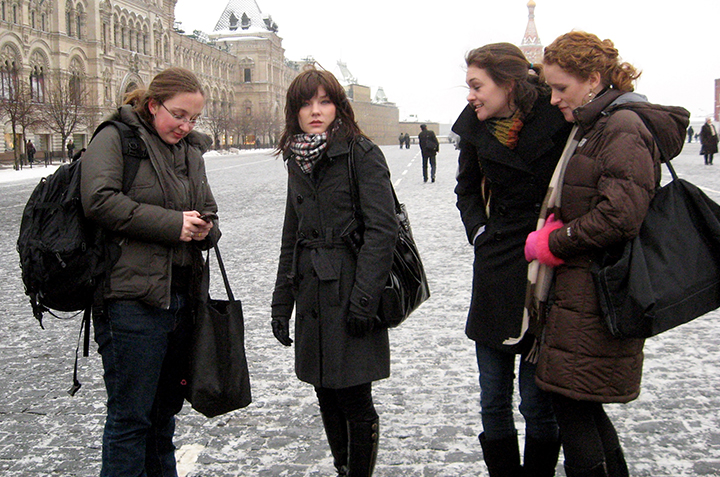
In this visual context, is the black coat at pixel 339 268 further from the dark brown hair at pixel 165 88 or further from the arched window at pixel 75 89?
the arched window at pixel 75 89

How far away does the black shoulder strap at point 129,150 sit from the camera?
263cm

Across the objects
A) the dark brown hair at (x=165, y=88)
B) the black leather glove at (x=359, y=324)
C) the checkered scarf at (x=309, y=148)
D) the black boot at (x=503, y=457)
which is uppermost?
the dark brown hair at (x=165, y=88)

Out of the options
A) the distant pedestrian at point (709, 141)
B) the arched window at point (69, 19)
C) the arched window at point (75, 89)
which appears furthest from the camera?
the arched window at point (69, 19)

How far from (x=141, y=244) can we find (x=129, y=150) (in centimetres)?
35

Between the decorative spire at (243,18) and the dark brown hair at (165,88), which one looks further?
the decorative spire at (243,18)

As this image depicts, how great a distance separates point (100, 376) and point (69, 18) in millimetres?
56653

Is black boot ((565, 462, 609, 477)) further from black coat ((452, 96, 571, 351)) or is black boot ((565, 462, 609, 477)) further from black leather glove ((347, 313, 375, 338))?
black leather glove ((347, 313, 375, 338))

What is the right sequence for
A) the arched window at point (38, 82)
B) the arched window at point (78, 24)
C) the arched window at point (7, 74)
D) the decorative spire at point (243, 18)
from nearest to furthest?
the arched window at point (7, 74) < the arched window at point (38, 82) < the arched window at point (78, 24) < the decorative spire at point (243, 18)

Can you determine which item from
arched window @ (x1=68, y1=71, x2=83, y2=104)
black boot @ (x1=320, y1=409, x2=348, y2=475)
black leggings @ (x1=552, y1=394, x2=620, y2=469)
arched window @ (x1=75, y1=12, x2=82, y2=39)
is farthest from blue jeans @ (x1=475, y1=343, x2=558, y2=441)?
arched window @ (x1=75, y1=12, x2=82, y2=39)

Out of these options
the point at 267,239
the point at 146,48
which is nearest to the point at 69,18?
the point at 146,48

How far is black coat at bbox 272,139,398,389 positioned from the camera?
271 centimetres

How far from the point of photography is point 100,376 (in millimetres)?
4680

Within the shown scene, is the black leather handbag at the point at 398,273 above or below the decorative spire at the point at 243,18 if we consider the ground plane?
below

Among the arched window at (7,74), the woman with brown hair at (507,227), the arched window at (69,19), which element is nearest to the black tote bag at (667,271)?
the woman with brown hair at (507,227)
